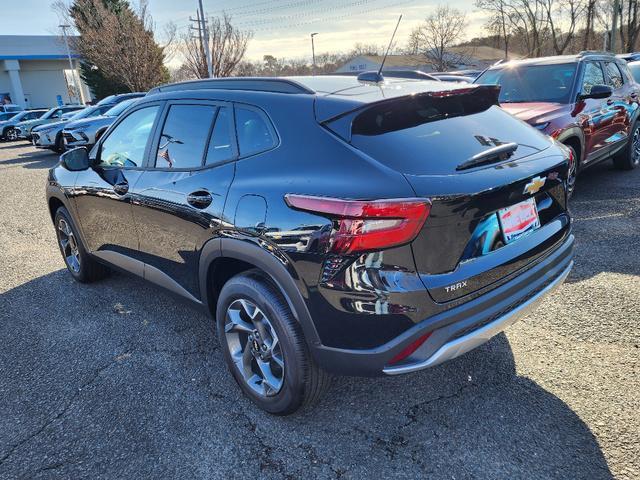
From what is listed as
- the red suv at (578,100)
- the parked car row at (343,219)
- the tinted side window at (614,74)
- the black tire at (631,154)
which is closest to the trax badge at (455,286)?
the parked car row at (343,219)

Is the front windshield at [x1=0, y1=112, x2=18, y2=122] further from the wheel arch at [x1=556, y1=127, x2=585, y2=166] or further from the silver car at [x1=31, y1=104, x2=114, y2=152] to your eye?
→ the wheel arch at [x1=556, y1=127, x2=585, y2=166]

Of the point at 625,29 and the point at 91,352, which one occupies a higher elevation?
the point at 625,29

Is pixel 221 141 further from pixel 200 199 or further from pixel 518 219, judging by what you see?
pixel 518 219

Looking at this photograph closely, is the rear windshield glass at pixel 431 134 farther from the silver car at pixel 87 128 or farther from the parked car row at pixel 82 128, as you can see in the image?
the silver car at pixel 87 128

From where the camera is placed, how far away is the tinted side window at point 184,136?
301cm

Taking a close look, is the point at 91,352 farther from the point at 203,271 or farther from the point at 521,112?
the point at 521,112

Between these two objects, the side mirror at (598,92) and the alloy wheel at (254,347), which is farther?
the side mirror at (598,92)

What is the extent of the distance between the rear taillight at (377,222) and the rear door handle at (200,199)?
0.95 metres

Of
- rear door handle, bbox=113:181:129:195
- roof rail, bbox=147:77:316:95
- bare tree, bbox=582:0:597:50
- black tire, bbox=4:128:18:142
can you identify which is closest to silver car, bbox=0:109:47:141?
black tire, bbox=4:128:18:142

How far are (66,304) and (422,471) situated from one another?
3.48 metres

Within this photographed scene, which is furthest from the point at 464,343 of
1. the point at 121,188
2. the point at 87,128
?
the point at 87,128

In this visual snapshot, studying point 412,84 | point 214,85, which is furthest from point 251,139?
point 412,84

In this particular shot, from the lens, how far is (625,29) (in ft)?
168

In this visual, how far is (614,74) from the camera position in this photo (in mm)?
7262
